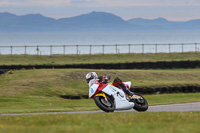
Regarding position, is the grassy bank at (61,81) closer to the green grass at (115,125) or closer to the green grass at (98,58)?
the green grass at (115,125)

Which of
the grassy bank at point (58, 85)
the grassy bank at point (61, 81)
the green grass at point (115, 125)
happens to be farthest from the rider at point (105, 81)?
the grassy bank at point (61, 81)

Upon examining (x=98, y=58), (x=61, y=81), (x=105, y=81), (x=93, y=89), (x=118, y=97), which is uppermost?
(x=98, y=58)

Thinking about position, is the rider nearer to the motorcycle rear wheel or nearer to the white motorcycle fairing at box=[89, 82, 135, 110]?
the white motorcycle fairing at box=[89, 82, 135, 110]


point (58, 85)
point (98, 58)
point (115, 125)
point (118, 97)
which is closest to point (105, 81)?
point (118, 97)

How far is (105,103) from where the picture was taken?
1636 cm

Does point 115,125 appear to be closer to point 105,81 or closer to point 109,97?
point 109,97

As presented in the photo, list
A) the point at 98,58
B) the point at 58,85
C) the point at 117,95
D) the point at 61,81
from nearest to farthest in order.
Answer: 1. the point at 117,95
2. the point at 58,85
3. the point at 61,81
4. the point at 98,58

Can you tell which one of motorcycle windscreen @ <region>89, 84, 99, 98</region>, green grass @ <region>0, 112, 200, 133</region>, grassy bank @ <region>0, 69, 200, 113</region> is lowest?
grassy bank @ <region>0, 69, 200, 113</region>

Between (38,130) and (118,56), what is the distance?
180 feet

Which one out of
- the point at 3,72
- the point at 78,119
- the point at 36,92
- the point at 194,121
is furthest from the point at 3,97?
the point at 194,121

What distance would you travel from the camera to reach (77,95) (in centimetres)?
3117

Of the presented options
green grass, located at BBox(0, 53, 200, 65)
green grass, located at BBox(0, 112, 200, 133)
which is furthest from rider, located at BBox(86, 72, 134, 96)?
green grass, located at BBox(0, 53, 200, 65)

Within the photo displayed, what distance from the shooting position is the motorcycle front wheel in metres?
16.1

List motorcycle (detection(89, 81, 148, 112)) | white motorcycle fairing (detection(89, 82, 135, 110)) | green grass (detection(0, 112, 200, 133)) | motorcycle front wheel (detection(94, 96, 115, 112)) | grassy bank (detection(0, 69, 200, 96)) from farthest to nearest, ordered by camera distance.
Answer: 1. grassy bank (detection(0, 69, 200, 96))
2. white motorcycle fairing (detection(89, 82, 135, 110))
3. motorcycle (detection(89, 81, 148, 112))
4. motorcycle front wheel (detection(94, 96, 115, 112))
5. green grass (detection(0, 112, 200, 133))
